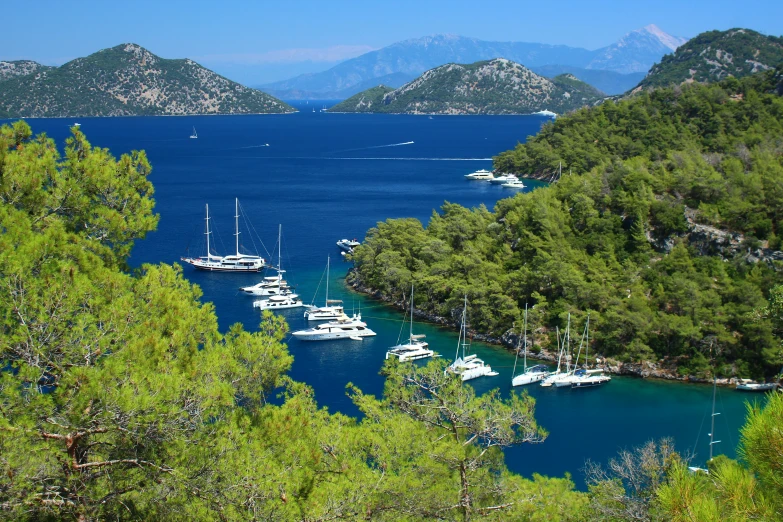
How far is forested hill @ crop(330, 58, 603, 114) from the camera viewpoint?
172500mm

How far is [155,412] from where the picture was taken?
712 centimetres

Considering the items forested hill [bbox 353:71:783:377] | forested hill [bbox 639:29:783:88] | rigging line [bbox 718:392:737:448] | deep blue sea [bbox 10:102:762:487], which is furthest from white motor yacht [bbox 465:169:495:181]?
rigging line [bbox 718:392:737:448]

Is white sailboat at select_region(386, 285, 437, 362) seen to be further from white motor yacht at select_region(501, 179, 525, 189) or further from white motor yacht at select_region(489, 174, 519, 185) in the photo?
white motor yacht at select_region(489, 174, 519, 185)

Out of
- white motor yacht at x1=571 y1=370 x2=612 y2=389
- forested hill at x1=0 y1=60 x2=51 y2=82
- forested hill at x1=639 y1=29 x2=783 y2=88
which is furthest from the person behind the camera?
forested hill at x1=0 y1=60 x2=51 y2=82

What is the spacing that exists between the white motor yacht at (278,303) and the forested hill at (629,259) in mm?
4202

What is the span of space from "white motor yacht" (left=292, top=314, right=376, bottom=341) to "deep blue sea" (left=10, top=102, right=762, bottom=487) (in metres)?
0.39

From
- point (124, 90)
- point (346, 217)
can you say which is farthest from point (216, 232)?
point (124, 90)

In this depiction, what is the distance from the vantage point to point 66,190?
9.01 metres

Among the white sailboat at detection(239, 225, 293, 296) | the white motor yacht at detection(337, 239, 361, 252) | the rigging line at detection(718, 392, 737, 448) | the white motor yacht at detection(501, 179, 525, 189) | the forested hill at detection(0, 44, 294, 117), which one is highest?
the forested hill at detection(0, 44, 294, 117)

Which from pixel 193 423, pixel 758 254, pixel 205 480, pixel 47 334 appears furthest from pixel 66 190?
→ pixel 758 254

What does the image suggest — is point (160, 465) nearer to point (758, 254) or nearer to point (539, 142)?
point (758, 254)

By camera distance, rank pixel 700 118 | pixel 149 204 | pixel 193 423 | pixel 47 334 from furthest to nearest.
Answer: pixel 700 118
pixel 149 204
pixel 193 423
pixel 47 334

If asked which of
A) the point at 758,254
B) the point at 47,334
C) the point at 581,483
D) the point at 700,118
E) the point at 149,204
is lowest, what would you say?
the point at 581,483

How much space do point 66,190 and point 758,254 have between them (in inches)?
1152
